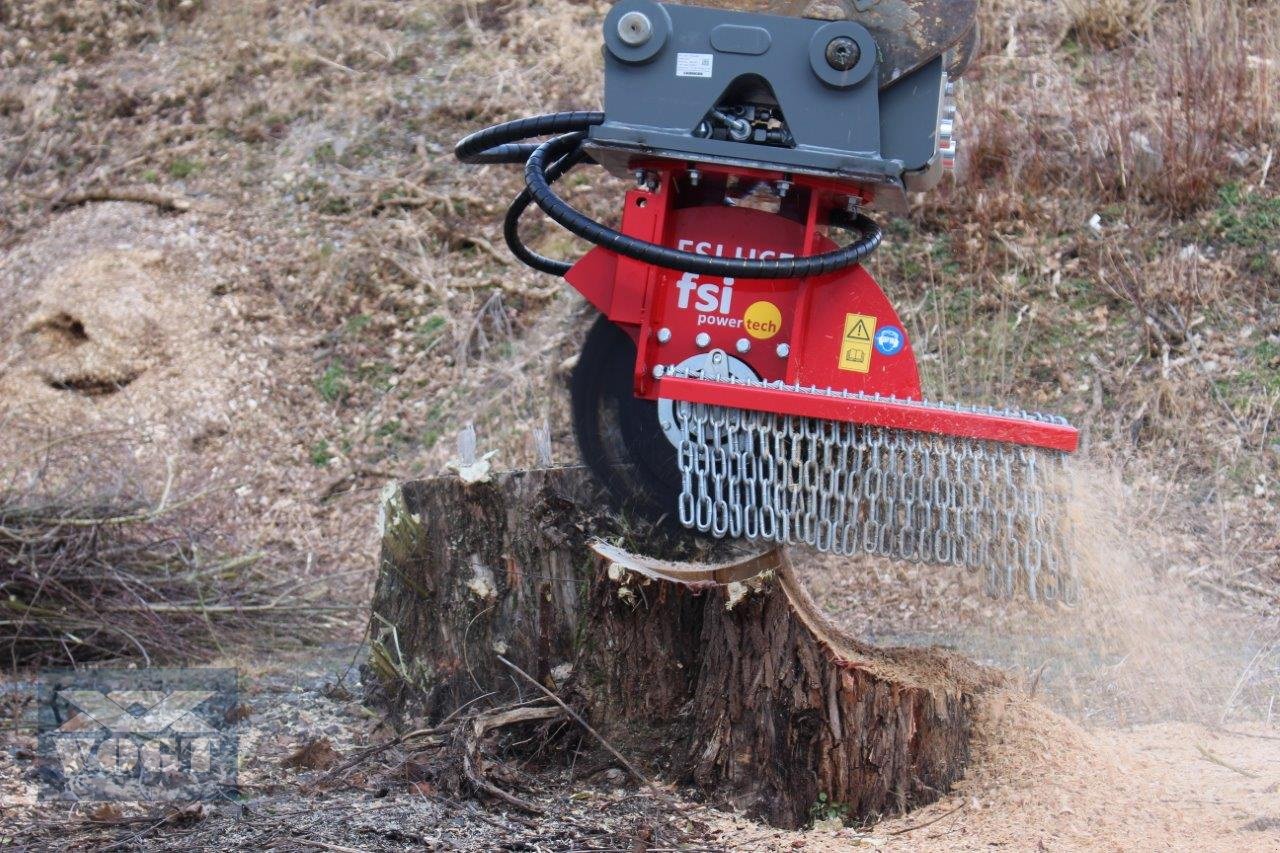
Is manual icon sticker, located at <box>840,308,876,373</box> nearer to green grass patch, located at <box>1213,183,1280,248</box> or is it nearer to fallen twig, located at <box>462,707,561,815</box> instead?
fallen twig, located at <box>462,707,561,815</box>

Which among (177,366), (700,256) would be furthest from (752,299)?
(177,366)

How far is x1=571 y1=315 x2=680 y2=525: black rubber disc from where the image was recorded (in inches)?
126

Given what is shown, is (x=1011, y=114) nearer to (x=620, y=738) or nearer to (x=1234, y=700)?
(x=1234, y=700)

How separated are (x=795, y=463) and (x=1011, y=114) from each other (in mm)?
4531

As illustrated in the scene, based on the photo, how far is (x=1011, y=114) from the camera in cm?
676

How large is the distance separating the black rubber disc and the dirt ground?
71 cm

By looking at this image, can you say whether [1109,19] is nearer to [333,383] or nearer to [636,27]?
[333,383]

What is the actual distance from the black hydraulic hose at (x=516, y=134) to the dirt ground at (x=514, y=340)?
1.43 meters

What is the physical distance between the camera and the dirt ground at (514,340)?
2938mm

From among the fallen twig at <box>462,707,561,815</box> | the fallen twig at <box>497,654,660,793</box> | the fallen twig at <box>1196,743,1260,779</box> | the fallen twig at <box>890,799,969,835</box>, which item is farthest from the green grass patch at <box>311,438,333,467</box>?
the fallen twig at <box>1196,743,1260,779</box>

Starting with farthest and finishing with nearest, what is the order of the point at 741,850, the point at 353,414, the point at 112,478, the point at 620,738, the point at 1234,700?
the point at 353,414 < the point at 112,478 < the point at 1234,700 < the point at 620,738 < the point at 741,850

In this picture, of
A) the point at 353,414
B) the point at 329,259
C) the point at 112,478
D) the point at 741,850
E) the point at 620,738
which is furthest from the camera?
the point at 329,259

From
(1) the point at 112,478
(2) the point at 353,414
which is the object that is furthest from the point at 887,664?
(2) the point at 353,414

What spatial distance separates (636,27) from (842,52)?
19.2 inches
